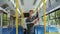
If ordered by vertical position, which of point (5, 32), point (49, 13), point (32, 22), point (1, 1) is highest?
point (1, 1)

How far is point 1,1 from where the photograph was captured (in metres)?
4.36

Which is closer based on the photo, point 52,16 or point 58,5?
point 58,5

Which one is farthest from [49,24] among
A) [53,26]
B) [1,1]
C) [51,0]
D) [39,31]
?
[1,1]

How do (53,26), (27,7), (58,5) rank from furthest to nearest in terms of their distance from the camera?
(27,7)
(53,26)
(58,5)

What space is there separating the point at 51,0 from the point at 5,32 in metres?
1.72

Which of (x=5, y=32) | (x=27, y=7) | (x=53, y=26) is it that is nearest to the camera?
(x=5, y=32)

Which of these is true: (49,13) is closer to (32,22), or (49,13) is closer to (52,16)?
(52,16)

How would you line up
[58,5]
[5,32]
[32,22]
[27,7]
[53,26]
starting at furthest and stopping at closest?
[27,7] → [53,26] → [5,32] → [58,5] → [32,22]

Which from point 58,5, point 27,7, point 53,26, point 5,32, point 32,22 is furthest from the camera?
point 27,7

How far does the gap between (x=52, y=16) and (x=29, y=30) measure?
153cm

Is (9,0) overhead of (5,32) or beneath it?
overhead

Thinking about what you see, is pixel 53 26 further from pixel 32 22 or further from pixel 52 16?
pixel 32 22

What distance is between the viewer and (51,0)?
427cm

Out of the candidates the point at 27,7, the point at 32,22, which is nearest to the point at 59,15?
the point at 32,22
